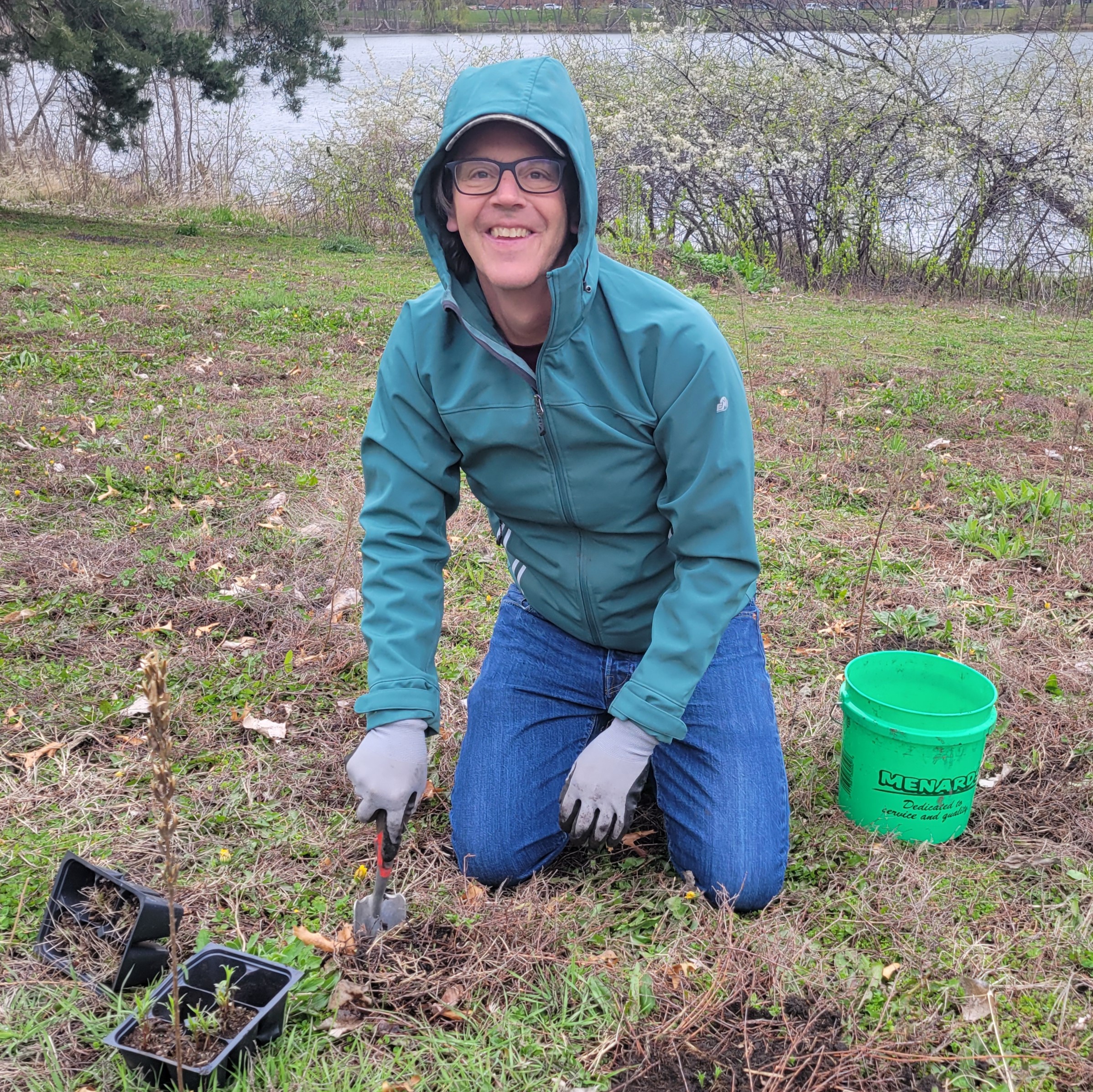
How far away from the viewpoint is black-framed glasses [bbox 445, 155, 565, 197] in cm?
207

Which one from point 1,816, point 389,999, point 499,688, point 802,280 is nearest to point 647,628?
point 499,688

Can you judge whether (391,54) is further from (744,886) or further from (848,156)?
(744,886)

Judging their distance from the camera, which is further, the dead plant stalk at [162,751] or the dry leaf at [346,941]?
the dry leaf at [346,941]

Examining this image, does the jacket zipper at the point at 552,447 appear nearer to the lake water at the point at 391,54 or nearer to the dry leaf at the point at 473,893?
the dry leaf at the point at 473,893

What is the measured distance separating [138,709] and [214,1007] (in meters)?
1.20

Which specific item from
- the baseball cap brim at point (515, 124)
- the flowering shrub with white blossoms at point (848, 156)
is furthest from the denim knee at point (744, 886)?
the flowering shrub with white blossoms at point (848, 156)

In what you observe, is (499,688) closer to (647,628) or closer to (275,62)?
(647,628)

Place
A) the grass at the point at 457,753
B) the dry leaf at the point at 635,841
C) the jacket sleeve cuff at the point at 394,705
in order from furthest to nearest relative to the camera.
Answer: the dry leaf at the point at 635,841
the jacket sleeve cuff at the point at 394,705
the grass at the point at 457,753

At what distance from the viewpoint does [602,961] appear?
206 cm

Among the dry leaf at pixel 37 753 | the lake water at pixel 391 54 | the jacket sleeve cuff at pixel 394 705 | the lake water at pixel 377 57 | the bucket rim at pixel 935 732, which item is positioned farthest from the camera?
the lake water at pixel 377 57

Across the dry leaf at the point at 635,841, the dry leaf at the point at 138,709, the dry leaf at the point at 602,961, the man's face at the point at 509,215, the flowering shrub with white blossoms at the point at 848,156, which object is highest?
the flowering shrub with white blossoms at the point at 848,156

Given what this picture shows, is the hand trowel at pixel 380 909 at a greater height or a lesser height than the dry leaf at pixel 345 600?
lesser

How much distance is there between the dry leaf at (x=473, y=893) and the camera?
226cm

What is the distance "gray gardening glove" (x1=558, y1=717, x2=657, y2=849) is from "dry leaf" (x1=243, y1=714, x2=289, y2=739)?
101 cm
